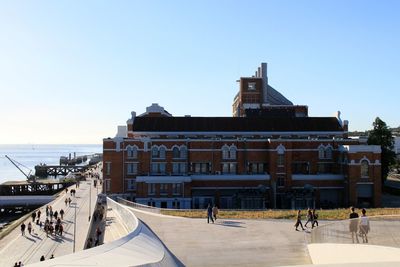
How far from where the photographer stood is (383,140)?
67.6 meters

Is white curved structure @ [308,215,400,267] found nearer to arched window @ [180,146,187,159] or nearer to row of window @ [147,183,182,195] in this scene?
row of window @ [147,183,182,195]

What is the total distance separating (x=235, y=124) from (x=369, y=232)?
149ft

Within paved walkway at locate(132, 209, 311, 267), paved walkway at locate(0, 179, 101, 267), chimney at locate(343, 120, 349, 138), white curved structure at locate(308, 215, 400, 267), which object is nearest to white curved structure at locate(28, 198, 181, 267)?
paved walkway at locate(132, 209, 311, 267)

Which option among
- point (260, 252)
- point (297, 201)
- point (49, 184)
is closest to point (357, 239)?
point (260, 252)

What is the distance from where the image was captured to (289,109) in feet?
252

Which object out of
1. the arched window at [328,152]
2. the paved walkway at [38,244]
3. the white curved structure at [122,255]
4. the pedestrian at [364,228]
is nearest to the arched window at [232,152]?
the arched window at [328,152]

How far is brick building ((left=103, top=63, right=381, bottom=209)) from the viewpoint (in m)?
56.7

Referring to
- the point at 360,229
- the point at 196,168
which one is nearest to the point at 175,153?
the point at 196,168

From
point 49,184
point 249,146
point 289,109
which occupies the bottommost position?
point 49,184

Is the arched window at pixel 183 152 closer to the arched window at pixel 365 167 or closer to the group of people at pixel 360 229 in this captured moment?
the arched window at pixel 365 167

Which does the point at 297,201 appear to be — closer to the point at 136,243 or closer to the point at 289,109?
the point at 289,109

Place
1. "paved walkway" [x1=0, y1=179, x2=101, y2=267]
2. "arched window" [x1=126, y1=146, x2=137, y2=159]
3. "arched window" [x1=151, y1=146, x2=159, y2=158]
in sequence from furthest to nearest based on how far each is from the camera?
"arched window" [x1=151, y1=146, x2=159, y2=158], "arched window" [x1=126, y1=146, x2=137, y2=159], "paved walkway" [x1=0, y1=179, x2=101, y2=267]

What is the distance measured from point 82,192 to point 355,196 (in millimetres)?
39936

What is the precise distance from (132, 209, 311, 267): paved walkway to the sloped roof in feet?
98.6
